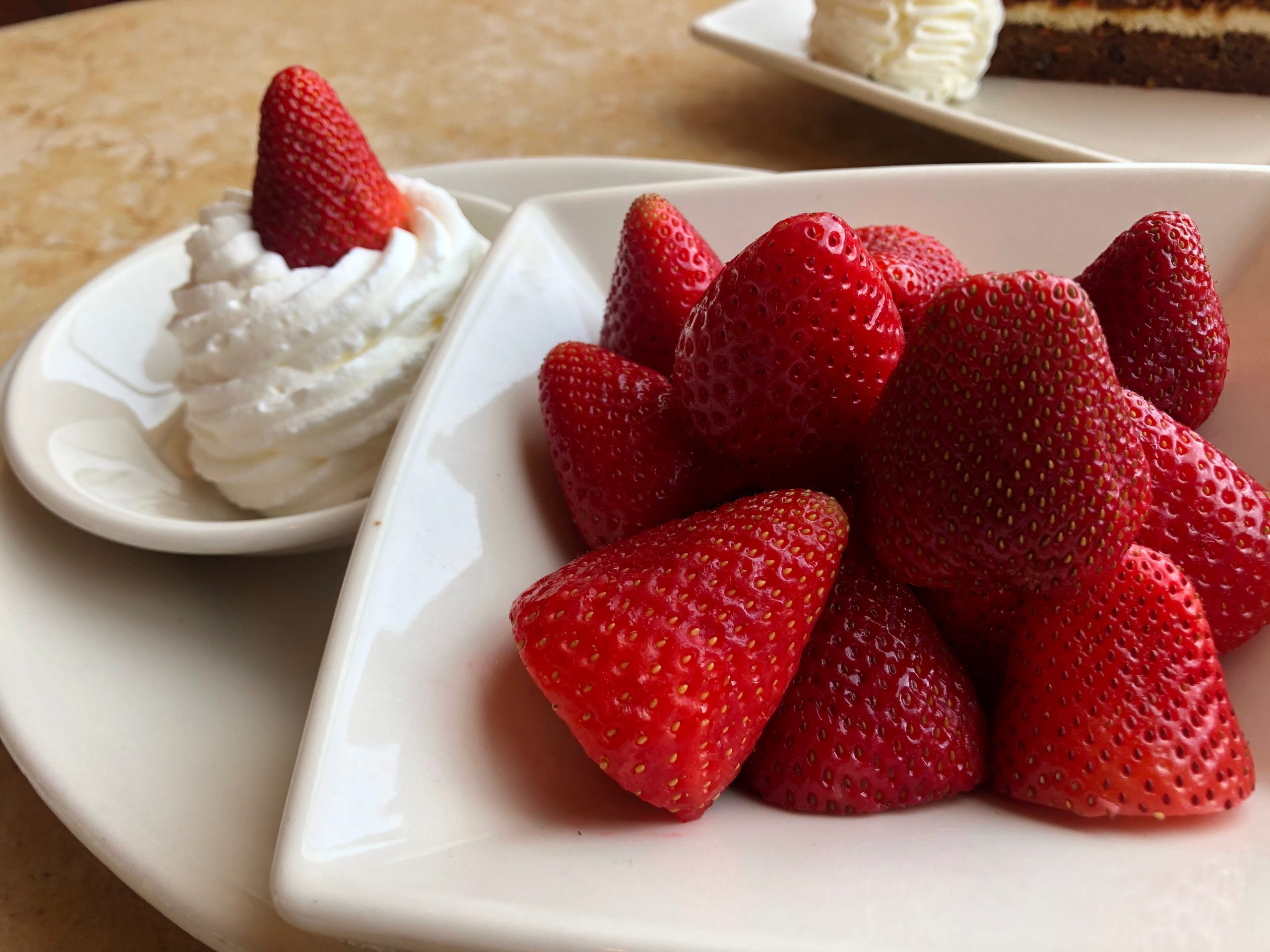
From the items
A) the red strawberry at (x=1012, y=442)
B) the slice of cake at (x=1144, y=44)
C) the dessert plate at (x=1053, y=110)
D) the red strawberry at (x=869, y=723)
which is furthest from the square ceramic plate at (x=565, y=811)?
the slice of cake at (x=1144, y=44)

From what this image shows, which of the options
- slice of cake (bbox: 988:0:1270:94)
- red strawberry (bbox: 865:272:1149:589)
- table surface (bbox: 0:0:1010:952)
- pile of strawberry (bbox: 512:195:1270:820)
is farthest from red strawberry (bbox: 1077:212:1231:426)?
slice of cake (bbox: 988:0:1270:94)

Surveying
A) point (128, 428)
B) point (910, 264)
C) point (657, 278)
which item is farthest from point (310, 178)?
point (910, 264)

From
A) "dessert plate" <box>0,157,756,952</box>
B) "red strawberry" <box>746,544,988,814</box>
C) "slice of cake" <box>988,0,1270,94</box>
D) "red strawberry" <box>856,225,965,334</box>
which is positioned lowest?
"dessert plate" <box>0,157,756,952</box>

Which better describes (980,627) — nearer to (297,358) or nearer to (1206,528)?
(1206,528)

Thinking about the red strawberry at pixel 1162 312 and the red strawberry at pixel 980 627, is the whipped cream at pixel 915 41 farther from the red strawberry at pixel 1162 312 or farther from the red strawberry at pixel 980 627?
the red strawberry at pixel 980 627

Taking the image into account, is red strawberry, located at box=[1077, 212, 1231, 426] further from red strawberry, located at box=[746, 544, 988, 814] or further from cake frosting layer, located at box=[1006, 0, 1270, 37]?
cake frosting layer, located at box=[1006, 0, 1270, 37]

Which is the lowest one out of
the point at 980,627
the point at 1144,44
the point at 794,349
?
the point at 980,627
